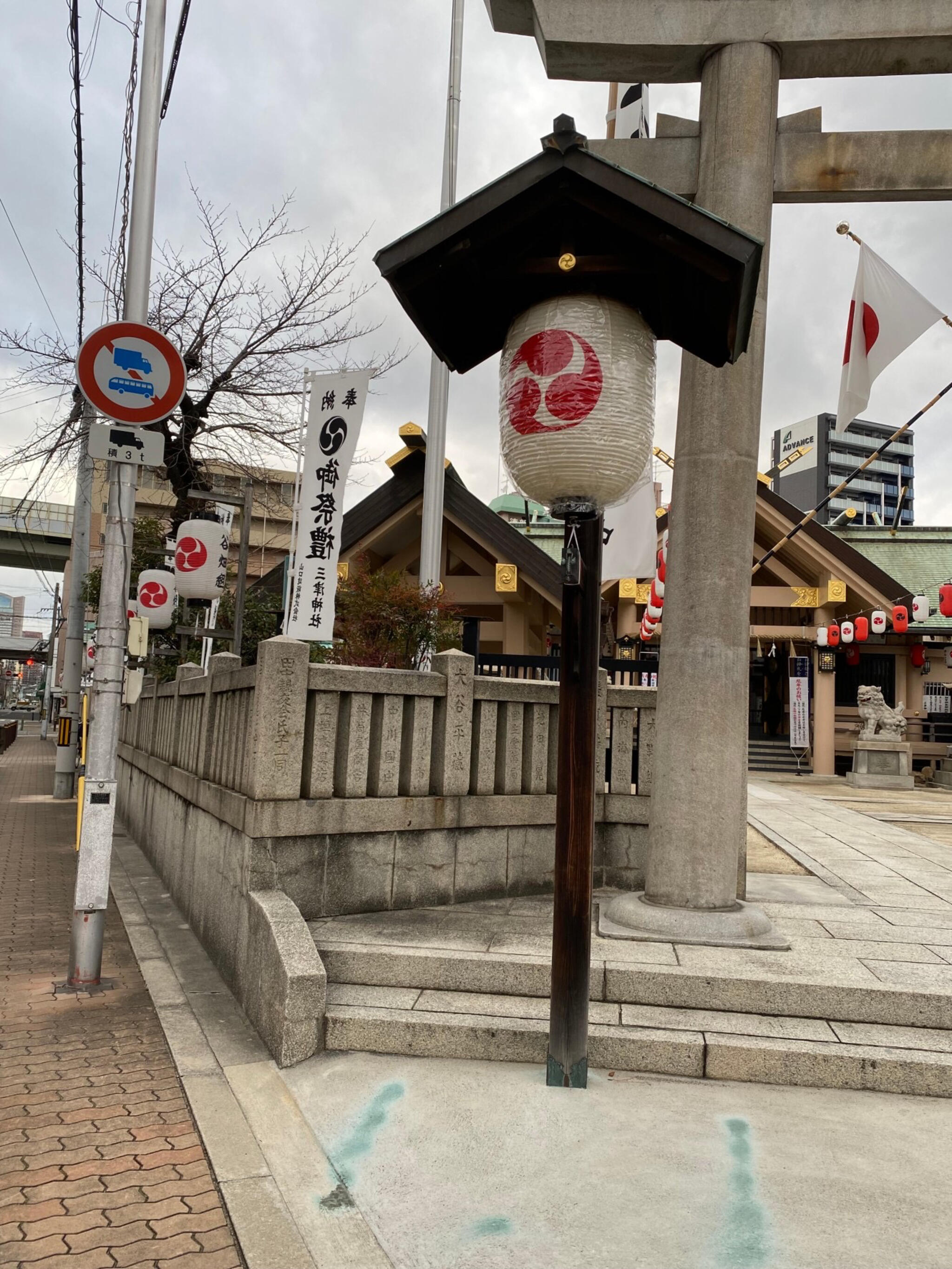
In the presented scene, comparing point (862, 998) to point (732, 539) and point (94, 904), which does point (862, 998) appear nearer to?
point (732, 539)

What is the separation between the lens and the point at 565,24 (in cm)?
643

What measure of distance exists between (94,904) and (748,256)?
5524 mm

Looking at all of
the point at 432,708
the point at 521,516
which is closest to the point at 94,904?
the point at 432,708

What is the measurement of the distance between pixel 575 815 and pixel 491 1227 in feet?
5.55

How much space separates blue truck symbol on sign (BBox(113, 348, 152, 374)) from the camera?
629 cm

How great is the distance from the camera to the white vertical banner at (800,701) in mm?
24016

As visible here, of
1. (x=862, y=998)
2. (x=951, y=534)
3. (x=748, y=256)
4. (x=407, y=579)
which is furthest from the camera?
(x=951, y=534)

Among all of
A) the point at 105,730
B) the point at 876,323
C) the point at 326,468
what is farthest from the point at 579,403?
the point at 326,468

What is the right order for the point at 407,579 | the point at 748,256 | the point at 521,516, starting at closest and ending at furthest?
the point at 748,256 → the point at 407,579 → the point at 521,516

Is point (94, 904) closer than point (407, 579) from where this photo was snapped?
Yes

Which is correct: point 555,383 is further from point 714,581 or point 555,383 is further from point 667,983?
point 667,983

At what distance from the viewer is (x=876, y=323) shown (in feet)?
26.3

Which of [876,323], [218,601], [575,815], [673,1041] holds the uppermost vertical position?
[876,323]

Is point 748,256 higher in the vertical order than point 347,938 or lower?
higher
